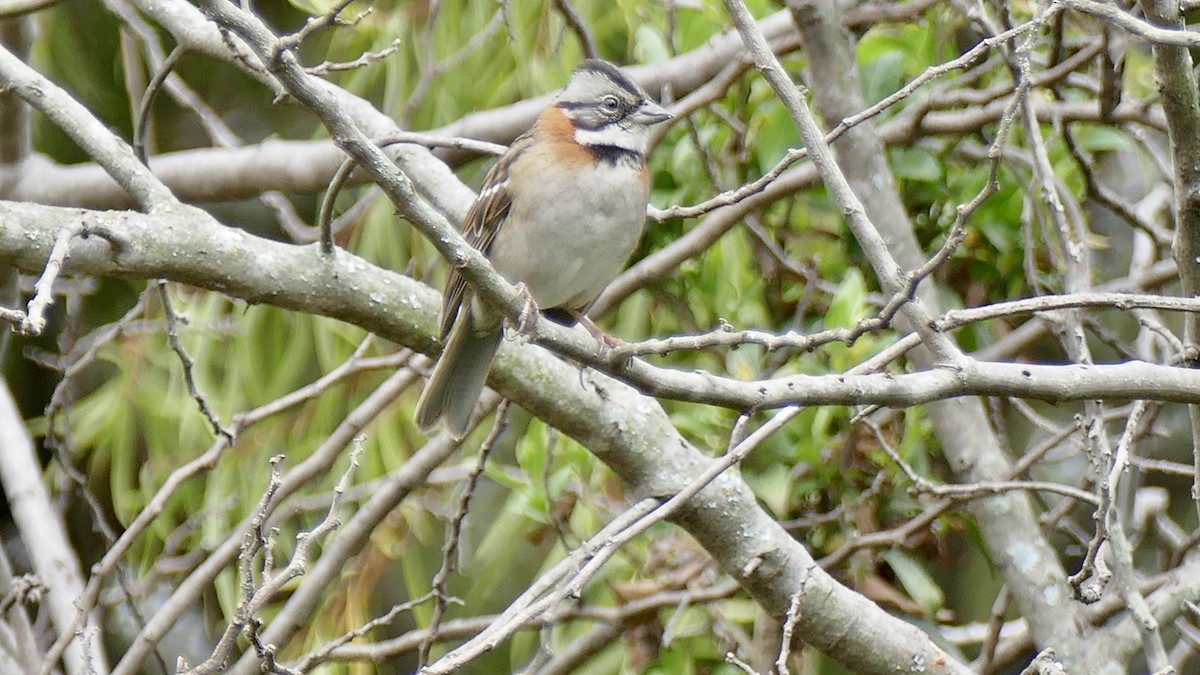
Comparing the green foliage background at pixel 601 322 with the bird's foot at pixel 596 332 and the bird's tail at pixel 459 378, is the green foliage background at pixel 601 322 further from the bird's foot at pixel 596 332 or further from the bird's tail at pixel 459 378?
the bird's tail at pixel 459 378

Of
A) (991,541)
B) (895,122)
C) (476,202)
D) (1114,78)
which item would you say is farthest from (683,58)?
(991,541)

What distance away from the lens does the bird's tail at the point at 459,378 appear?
3158 millimetres

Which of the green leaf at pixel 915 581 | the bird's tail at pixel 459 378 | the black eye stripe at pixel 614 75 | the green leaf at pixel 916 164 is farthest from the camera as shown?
the green leaf at pixel 916 164

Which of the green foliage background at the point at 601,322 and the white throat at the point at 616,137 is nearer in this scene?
the white throat at the point at 616,137

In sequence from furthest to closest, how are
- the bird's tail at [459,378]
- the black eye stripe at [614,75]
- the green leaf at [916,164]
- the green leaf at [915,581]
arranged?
1. the green leaf at [916,164]
2. the green leaf at [915,581]
3. the black eye stripe at [614,75]
4. the bird's tail at [459,378]

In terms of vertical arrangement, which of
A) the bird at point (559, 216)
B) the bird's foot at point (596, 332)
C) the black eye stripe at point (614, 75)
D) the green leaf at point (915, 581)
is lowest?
the green leaf at point (915, 581)

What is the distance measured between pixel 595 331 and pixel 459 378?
385 millimetres

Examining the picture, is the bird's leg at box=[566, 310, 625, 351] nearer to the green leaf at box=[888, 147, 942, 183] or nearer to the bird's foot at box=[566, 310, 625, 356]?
the bird's foot at box=[566, 310, 625, 356]

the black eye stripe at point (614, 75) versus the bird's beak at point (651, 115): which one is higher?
the black eye stripe at point (614, 75)

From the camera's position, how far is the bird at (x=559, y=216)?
3234mm

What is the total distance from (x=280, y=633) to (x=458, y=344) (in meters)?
1.00

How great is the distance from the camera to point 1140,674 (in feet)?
18.6

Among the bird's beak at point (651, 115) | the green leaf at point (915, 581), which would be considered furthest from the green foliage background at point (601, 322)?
the bird's beak at point (651, 115)

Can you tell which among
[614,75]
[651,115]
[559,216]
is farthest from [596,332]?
[614,75]
